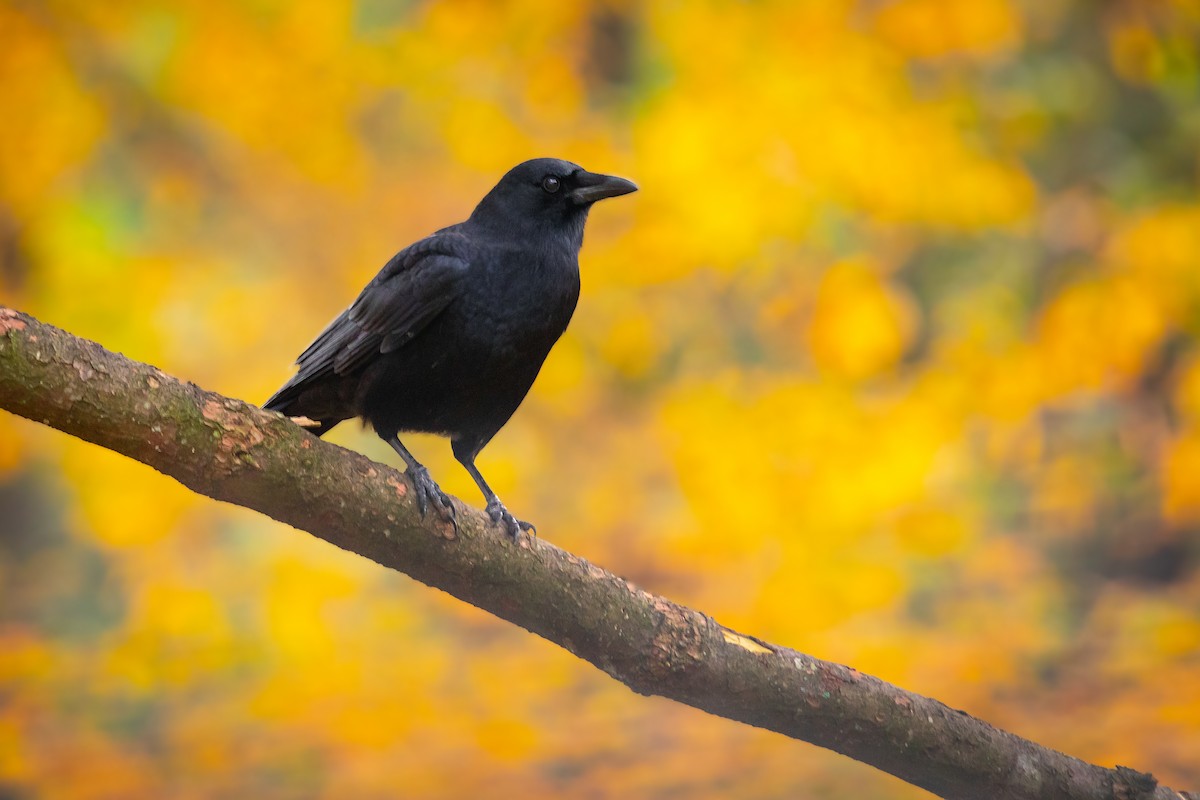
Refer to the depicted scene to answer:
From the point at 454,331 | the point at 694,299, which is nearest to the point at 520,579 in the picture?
the point at 454,331

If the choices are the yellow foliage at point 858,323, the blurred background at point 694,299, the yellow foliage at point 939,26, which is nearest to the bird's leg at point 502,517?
the blurred background at point 694,299

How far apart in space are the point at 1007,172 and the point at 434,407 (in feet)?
10.7

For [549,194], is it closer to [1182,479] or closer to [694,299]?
[694,299]

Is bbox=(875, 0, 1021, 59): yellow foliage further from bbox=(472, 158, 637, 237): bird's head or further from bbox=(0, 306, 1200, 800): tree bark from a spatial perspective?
bbox=(0, 306, 1200, 800): tree bark

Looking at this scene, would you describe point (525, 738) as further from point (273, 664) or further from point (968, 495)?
point (968, 495)

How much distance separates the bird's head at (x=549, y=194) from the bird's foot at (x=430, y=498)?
0.78m

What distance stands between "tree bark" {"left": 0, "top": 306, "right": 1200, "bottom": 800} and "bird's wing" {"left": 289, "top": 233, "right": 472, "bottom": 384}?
54 centimetres

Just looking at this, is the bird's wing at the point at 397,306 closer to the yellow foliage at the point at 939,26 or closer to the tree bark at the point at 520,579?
the tree bark at the point at 520,579

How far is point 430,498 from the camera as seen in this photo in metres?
2.02

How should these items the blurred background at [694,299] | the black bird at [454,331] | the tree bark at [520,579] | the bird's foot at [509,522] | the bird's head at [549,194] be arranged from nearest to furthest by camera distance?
the tree bark at [520,579], the bird's foot at [509,522], the black bird at [454,331], the bird's head at [549,194], the blurred background at [694,299]

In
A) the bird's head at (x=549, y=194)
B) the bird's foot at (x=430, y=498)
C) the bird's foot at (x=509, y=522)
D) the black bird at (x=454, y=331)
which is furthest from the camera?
the bird's head at (x=549, y=194)

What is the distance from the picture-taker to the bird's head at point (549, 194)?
2637mm

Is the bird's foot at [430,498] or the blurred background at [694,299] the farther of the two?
the blurred background at [694,299]

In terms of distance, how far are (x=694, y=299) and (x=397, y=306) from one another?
8.92ft
